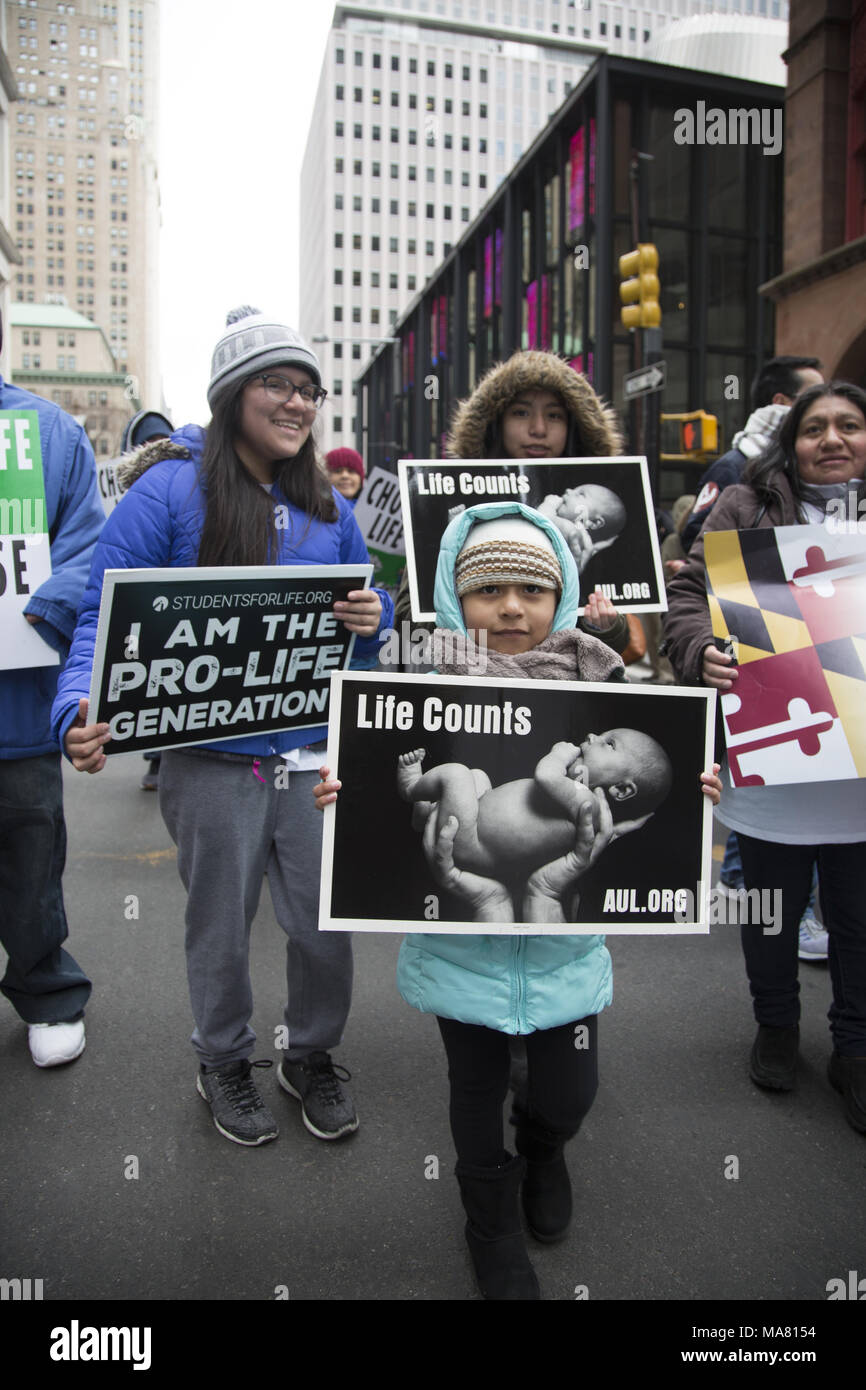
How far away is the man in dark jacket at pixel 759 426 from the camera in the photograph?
3.86 m

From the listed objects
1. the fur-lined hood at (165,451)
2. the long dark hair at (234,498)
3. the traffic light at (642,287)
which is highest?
the traffic light at (642,287)

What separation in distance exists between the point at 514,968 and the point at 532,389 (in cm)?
207

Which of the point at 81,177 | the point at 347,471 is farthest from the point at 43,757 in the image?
the point at 81,177

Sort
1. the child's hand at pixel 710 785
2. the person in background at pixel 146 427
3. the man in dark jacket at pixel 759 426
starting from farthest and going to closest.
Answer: the person in background at pixel 146 427
the man in dark jacket at pixel 759 426
the child's hand at pixel 710 785

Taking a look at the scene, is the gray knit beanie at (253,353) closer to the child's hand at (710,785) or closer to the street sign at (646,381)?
the child's hand at (710,785)

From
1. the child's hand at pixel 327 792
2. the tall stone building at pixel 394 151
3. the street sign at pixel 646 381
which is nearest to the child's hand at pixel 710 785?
the child's hand at pixel 327 792

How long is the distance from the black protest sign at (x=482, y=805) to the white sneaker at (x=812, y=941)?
2217 millimetres

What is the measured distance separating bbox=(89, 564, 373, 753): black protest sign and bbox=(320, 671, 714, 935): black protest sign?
0.53m

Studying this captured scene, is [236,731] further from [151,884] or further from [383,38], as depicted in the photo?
[383,38]

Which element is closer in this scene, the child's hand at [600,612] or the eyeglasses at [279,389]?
the eyeglasses at [279,389]

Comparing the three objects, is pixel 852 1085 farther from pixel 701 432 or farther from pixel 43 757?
pixel 701 432

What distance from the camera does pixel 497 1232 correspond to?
207 centimetres

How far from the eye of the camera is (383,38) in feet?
313

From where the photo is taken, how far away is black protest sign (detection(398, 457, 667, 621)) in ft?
10.5
